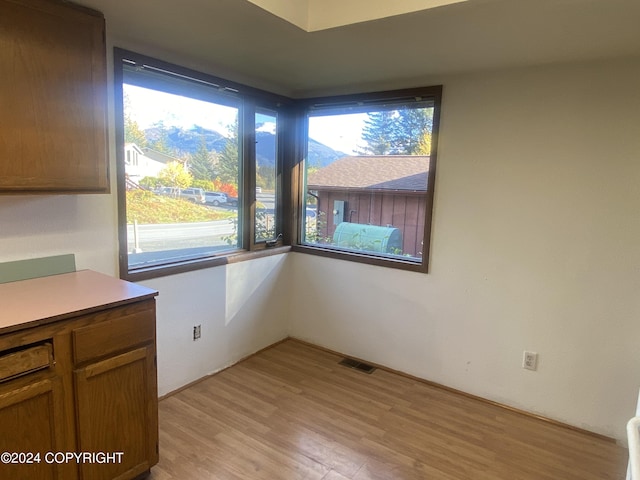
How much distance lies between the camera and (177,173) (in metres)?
2.57

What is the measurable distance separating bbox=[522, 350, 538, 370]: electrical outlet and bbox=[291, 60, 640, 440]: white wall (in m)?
0.03

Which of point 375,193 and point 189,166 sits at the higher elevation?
point 189,166

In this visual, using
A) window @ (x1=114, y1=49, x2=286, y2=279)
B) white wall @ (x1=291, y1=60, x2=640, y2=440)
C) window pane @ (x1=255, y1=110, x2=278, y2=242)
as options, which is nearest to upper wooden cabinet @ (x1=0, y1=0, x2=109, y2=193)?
window @ (x1=114, y1=49, x2=286, y2=279)

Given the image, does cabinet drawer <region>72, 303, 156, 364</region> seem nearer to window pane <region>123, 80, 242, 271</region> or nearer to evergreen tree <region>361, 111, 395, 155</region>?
window pane <region>123, 80, 242, 271</region>

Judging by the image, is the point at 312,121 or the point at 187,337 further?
the point at 312,121

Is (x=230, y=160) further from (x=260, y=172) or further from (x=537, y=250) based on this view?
(x=537, y=250)

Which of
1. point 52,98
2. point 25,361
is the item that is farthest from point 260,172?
point 25,361

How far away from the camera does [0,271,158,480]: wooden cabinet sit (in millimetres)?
1363

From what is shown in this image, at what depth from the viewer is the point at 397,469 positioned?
6.55 ft

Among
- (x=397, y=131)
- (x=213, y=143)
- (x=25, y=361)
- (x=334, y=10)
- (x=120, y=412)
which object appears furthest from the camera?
(x=397, y=131)

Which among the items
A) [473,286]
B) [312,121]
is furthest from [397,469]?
[312,121]

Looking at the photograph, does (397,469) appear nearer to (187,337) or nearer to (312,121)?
(187,337)

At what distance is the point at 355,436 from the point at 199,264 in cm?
144

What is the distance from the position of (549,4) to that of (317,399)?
95.3 inches
